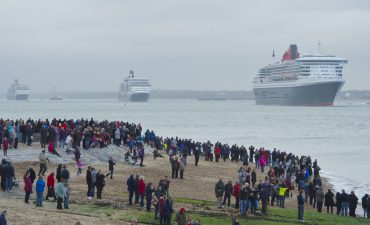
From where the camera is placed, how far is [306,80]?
144250mm

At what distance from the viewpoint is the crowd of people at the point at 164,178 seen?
19.4 metres

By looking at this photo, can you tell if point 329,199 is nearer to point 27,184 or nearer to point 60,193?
point 60,193

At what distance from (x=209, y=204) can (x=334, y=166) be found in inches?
966

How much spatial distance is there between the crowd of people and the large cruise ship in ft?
348

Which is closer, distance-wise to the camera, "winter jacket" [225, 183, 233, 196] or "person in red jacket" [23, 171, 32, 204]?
"person in red jacket" [23, 171, 32, 204]

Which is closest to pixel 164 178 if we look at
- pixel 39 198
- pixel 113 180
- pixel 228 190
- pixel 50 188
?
pixel 228 190

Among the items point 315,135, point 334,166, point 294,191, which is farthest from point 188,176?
point 315,135

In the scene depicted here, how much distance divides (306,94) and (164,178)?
129m

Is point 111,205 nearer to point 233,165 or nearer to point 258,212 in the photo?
point 258,212

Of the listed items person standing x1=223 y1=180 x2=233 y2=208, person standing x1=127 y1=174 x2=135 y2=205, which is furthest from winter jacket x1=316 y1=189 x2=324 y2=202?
person standing x1=127 y1=174 x2=135 y2=205

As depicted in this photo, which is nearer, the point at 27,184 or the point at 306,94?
the point at 27,184

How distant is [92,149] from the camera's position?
31.3 metres

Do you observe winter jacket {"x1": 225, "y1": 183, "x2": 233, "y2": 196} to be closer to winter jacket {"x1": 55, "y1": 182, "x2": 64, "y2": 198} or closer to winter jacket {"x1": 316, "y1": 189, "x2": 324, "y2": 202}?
winter jacket {"x1": 316, "y1": 189, "x2": 324, "y2": 202}

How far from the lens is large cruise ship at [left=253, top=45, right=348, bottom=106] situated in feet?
474
